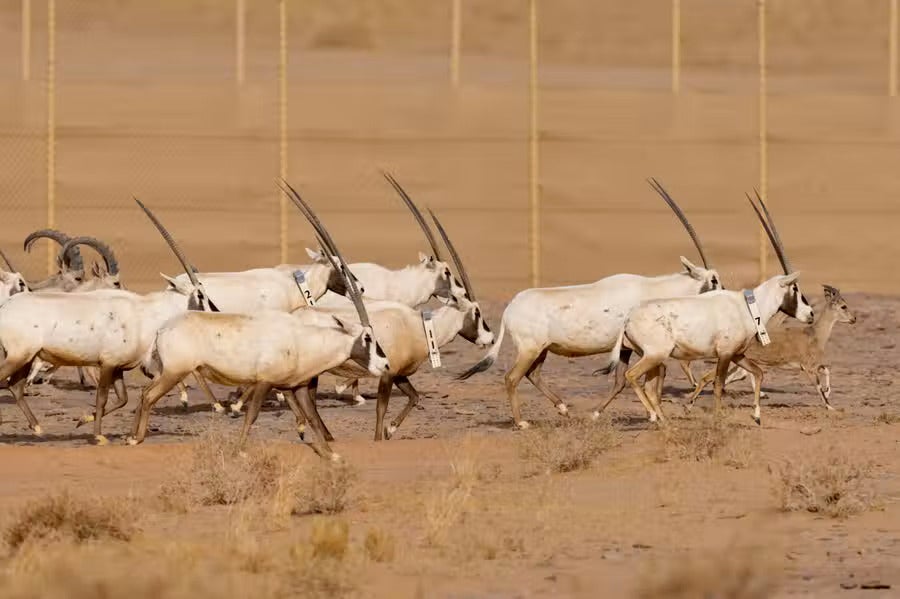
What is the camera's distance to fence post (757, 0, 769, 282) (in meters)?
27.5

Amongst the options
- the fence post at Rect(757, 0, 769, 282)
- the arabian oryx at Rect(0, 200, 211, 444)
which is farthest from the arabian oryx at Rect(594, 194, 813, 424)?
the fence post at Rect(757, 0, 769, 282)

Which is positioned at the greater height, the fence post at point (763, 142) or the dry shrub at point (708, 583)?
the fence post at point (763, 142)

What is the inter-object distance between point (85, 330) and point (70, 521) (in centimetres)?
471

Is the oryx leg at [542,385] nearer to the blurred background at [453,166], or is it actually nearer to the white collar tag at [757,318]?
the white collar tag at [757,318]

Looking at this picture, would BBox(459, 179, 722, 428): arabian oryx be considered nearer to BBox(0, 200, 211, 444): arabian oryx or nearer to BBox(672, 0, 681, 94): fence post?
BBox(0, 200, 211, 444): arabian oryx

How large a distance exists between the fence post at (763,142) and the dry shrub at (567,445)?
13.6 m

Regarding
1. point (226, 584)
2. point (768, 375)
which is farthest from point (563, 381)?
point (226, 584)

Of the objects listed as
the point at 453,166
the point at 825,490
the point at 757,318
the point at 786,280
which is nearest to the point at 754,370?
the point at 757,318

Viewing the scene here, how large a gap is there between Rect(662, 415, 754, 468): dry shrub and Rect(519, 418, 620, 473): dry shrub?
17.8 inches

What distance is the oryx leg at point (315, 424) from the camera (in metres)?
13.8

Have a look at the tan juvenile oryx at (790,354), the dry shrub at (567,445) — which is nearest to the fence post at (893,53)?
the tan juvenile oryx at (790,354)

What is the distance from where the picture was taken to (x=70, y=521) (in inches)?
408

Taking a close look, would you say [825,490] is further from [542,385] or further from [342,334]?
[542,385]

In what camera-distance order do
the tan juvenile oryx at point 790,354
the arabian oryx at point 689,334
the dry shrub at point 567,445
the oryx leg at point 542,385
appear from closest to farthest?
the dry shrub at point 567,445
the arabian oryx at point 689,334
the oryx leg at point 542,385
the tan juvenile oryx at point 790,354
